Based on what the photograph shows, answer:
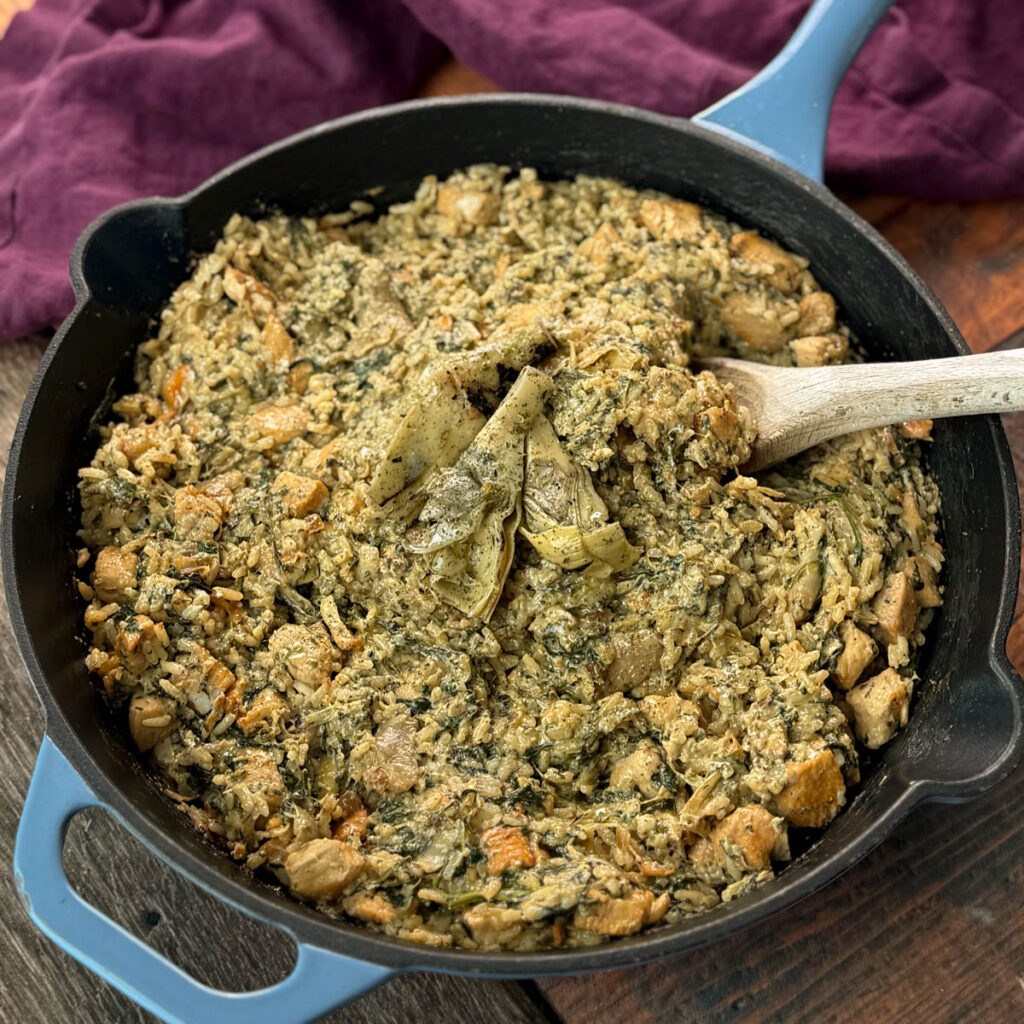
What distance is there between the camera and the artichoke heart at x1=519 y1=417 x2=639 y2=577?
6.27ft

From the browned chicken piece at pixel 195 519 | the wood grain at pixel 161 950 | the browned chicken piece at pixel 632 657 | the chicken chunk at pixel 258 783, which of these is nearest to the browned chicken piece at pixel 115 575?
the browned chicken piece at pixel 195 519

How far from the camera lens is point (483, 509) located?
1.95m

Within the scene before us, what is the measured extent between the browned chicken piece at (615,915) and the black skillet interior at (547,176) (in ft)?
0.09

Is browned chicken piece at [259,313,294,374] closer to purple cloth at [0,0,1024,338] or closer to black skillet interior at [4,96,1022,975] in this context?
black skillet interior at [4,96,1022,975]

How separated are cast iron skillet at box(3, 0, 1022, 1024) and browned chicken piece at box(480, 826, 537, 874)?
0.19m

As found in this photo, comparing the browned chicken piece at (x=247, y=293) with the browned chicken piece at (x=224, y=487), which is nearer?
the browned chicken piece at (x=224, y=487)

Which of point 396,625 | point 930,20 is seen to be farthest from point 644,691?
point 930,20

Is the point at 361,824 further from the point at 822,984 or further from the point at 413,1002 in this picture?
the point at 822,984

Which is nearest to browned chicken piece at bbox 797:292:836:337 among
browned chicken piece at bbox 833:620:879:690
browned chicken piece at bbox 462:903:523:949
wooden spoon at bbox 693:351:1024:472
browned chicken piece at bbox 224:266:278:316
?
wooden spoon at bbox 693:351:1024:472

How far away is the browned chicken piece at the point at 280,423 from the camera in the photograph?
2.18m

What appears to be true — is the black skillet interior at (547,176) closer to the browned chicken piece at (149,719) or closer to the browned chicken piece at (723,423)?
the browned chicken piece at (149,719)

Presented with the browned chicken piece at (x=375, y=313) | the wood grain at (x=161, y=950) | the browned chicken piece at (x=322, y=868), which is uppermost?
the browned chicken piece at (x=375, y=313)

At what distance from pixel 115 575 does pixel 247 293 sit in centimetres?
71

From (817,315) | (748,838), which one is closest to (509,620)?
(748,838)
